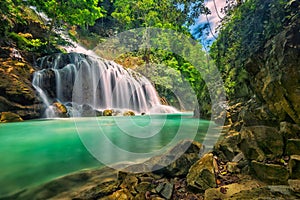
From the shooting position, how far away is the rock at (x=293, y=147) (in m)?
2.51

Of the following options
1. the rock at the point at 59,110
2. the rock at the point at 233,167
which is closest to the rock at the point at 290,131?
the rock at the point at 233,167

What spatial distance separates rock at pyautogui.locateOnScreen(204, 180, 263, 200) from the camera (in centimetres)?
219

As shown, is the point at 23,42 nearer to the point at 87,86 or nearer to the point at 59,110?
the point at 87,86

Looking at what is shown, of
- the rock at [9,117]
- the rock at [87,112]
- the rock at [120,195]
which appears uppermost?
the rock at [87,112]

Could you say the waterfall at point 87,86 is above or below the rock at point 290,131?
above

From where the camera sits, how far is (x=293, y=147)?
2.55m

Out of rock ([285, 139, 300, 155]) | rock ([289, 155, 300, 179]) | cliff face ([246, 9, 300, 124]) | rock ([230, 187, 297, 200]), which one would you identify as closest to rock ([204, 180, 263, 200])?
rock ([230, 187, 297, 200])

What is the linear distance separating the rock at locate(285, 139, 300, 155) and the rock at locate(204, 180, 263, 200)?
64 cm

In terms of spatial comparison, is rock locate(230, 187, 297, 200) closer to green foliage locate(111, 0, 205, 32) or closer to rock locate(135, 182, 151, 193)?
rock locate(135, 182, 151, 193)

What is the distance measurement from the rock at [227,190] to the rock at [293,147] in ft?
2.11

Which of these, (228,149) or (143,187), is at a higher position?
(228,149)

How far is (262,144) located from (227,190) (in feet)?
3.14

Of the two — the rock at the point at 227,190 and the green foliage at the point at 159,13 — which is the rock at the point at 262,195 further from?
the green foliage at the point at 159,13

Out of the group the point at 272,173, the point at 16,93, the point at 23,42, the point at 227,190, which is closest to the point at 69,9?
the point at 23,42
